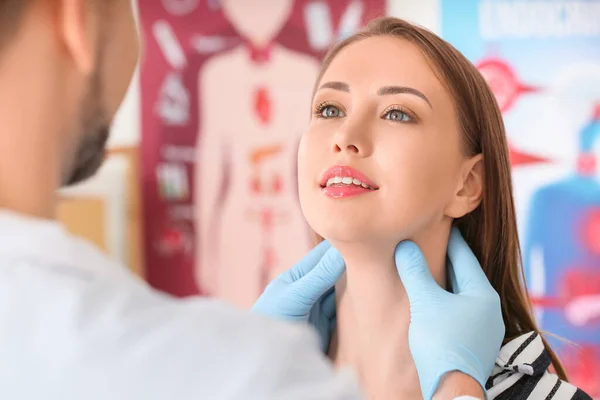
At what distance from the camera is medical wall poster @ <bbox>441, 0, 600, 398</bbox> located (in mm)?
2164

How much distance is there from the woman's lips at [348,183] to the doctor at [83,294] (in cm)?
43

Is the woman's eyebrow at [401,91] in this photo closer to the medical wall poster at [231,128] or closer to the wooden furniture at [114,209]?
the medical wall poster at [231,128]

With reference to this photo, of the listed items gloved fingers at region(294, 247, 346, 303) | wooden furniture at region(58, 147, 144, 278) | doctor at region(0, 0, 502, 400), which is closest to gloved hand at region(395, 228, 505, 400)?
gloved fingers at region(294, 247, 346, 303)

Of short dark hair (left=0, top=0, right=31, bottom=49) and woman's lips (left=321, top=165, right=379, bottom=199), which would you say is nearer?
short dark hair (left=0, top=0, right=31, bottom=49)

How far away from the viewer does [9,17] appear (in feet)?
1.71

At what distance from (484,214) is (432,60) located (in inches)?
10.2

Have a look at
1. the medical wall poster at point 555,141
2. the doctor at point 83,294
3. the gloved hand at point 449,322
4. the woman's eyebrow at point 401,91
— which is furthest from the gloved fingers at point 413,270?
the medical wall poster at point 555,141

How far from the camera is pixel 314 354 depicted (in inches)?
19.3

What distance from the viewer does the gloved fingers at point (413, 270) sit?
97cm

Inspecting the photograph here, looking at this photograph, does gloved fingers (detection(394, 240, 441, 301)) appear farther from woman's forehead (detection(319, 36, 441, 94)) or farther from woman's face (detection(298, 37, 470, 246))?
woman's forehead (detection(319, 36, 441, 94))

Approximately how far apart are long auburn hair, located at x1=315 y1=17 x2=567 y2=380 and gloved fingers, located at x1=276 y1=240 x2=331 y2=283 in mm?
235

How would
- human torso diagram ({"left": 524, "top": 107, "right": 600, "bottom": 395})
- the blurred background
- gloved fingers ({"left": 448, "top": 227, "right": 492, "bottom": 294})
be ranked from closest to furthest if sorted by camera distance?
gloved fingers ({"left": 448, "top": 227, "right": 492, "bottom": 294}) < human torso diagram ({"left": 524, "top": 107, "right": 600, "bottom": 395}) < the blurred background

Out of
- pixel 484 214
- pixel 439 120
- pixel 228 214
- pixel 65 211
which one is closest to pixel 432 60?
pixel 439 120

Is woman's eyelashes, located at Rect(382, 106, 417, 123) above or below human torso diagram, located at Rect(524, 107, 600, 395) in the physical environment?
above
